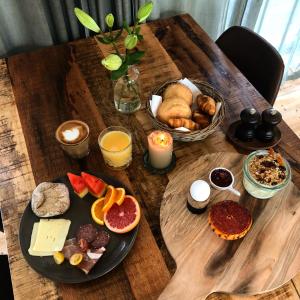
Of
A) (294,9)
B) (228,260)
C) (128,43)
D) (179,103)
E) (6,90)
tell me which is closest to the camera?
(228,260)

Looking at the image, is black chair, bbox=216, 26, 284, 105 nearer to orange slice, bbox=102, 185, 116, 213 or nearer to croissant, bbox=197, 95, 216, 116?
croissant, bbox=197, 95, 216, 116

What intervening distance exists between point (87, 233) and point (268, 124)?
0.61m

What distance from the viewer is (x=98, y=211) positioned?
91 cm

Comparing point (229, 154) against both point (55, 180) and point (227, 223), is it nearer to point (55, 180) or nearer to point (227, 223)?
point (227, 223)

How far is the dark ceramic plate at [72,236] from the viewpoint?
2.65ft

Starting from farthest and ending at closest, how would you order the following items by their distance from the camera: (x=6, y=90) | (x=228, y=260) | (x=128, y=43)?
(x=6, y=90) → (x=128, y=43) → (x=228, y=260)

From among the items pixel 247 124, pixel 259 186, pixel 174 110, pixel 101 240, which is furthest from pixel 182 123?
pixel 101 240

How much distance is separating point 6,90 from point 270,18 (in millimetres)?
1566

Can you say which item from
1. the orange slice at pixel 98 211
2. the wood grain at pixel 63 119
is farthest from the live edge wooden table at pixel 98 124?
the orange slice at pixel 98 211

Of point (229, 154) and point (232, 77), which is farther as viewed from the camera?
point (232, 77)

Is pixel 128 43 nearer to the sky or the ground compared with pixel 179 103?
nearer to the sky

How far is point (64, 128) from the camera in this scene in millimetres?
1026

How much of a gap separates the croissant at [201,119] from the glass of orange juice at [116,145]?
218mm

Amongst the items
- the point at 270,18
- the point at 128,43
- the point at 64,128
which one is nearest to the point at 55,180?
the point at 64,128
